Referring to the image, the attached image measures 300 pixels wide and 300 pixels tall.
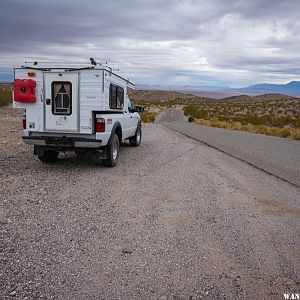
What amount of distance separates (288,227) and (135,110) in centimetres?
948

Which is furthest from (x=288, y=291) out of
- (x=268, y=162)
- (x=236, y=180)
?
(x=268, y=162)

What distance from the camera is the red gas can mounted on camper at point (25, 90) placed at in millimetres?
9844

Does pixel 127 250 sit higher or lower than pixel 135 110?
lower

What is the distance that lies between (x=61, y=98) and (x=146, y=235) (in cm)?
550

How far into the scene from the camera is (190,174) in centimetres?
1004

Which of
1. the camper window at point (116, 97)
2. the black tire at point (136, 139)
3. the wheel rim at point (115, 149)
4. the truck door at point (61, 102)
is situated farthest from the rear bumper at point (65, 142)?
the black tire at point (136, 139)

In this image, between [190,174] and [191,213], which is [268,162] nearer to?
[190,174]

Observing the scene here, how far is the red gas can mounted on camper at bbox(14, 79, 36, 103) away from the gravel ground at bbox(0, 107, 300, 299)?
174cm

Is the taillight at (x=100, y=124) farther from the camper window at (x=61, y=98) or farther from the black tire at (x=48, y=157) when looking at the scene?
the black tire at (x=48, y=157)

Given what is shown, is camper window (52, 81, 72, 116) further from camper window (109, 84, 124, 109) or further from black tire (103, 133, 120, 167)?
black tire (103, 133, 120, 167)

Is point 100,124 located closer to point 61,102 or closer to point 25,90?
point 61,102

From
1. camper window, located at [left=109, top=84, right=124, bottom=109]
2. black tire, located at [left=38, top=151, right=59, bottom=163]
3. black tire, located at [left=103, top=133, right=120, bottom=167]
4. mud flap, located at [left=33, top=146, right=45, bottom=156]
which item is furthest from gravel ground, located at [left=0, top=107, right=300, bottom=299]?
camper window, located at [left=109, top=84, right=124, bottom=109]

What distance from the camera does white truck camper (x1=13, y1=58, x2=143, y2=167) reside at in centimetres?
976

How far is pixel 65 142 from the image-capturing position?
388 inches
